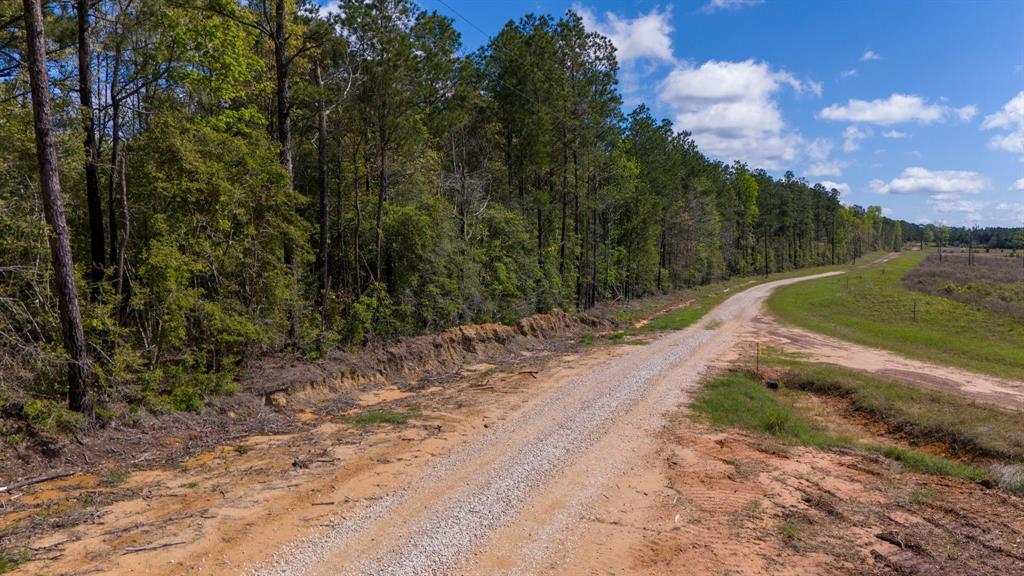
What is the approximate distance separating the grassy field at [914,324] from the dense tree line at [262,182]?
15.1m

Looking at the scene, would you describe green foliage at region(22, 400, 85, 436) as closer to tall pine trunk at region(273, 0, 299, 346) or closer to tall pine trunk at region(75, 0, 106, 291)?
tall pine trunk at region(75, 0, 106, 291)

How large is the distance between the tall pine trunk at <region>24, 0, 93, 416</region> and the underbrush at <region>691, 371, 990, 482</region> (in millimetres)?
11325

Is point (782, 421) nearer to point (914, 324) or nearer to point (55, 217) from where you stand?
point (55, 217)

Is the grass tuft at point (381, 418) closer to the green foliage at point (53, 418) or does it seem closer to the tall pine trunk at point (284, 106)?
the tall pine trunk at point (284, 106)

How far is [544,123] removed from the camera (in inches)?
1051

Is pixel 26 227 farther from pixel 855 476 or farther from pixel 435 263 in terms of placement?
pixel 855 476

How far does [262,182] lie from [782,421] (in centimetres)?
1313

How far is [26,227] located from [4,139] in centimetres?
292

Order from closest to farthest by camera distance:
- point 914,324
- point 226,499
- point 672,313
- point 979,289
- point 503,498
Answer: point 226,499
point 503,498
point 914,324
point 672,313
point 979,289

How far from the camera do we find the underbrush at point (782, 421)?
888cm

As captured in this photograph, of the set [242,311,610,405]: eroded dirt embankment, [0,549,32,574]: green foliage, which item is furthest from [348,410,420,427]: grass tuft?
[0,549,32,574]: green foliage

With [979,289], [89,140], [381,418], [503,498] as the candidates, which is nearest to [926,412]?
[503,498]

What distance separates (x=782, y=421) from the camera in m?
11.1

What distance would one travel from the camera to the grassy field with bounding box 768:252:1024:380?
835 inches
